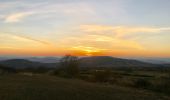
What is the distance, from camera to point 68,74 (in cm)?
11006

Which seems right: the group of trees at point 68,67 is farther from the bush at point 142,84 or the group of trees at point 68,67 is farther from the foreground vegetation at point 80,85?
the bush at point 142,84

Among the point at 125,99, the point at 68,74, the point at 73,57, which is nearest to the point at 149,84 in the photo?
the point at 125,99

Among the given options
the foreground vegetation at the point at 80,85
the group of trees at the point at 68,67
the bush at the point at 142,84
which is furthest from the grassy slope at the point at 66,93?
the group of trees at the point at 68,67

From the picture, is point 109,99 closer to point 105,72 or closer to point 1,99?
point 1,99

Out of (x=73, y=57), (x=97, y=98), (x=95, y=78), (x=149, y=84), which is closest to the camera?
(x=97, y=98)

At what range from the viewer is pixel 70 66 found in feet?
371

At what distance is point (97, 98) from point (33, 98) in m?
8.13

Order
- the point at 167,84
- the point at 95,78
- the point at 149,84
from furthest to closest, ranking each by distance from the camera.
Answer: the point at 95,78 < the point at 149,84 < the point at 167,84

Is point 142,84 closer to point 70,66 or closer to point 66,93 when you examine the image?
point 66,93

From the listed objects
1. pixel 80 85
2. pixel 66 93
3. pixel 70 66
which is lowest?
pixel 80 85

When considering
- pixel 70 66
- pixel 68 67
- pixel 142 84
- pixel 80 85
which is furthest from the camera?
pixel 68 67

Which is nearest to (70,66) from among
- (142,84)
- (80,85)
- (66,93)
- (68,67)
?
(68,67)

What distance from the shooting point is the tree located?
109 metres

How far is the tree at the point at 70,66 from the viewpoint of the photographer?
109 metres
